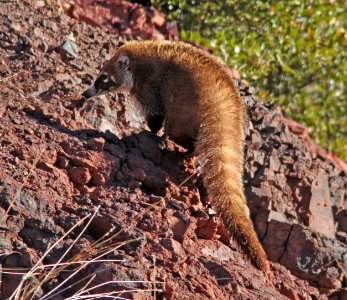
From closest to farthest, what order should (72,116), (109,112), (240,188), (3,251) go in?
(3,251), (240,188), (72,116), (109,112)

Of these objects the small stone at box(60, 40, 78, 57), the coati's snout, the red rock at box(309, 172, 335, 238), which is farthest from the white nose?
A: the red rock at box(309, 172, 335, 238)

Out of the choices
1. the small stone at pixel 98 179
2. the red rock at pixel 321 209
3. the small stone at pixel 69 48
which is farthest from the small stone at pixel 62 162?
the red rock at pixel 321 209

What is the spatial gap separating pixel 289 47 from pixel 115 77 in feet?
12.3

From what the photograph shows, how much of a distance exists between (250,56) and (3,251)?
223 inches

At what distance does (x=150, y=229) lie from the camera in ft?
17.6

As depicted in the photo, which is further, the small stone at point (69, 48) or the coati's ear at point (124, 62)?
the small stone at point (69, 48)

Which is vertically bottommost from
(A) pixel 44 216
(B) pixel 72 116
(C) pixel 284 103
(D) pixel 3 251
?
(D) pixel 3 251

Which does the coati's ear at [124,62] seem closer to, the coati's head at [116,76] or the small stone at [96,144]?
the coati's head at [116,76]

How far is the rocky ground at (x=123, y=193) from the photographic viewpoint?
500 centimetres

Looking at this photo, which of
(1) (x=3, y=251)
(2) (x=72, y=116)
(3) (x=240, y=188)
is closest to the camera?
(1) (x=3, y=251)

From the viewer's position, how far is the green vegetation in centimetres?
995

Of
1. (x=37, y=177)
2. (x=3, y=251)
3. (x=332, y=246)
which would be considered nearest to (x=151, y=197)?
(x=37, y=177)

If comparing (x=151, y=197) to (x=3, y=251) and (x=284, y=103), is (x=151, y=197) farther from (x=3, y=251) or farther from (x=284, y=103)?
(x=284, y=103)

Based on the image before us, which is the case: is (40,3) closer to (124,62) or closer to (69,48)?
(69,48)
